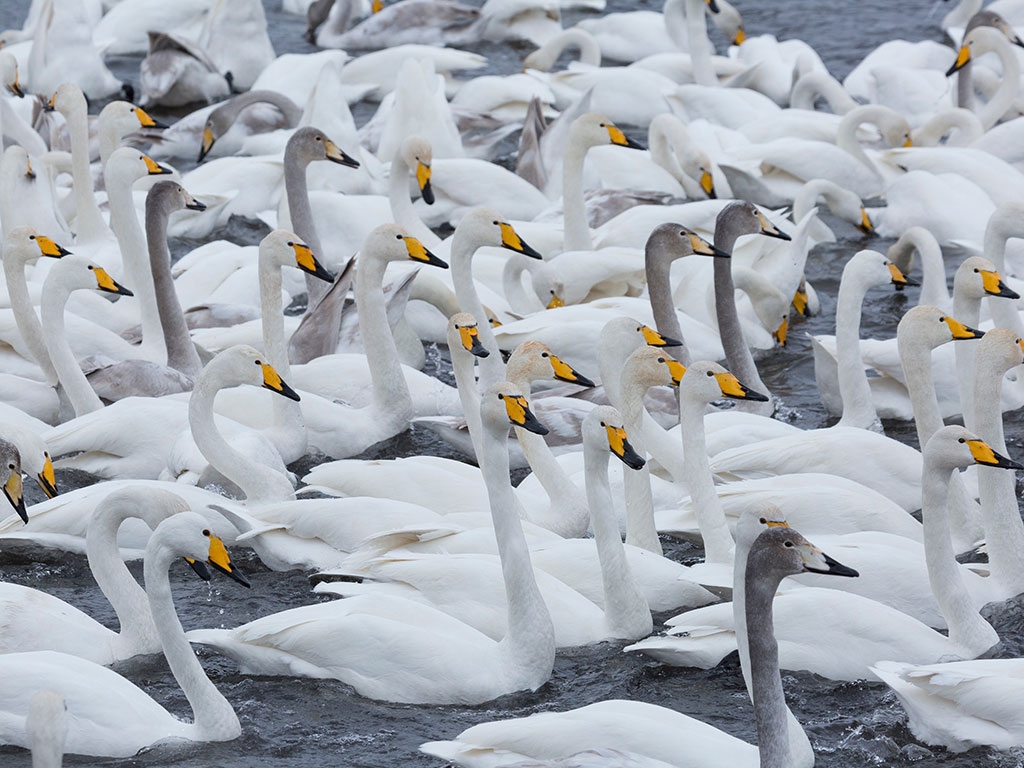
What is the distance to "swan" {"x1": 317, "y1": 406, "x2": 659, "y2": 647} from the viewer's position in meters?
6.82

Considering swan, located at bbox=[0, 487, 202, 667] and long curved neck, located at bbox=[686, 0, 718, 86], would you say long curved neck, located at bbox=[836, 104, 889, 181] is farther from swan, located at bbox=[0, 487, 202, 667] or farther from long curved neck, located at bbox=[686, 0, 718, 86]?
swan, located at bbox=[0, 487, 202, 667]

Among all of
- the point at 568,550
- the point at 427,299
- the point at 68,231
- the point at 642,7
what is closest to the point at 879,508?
the point at 568,550

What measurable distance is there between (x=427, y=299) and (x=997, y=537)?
443 centimetres

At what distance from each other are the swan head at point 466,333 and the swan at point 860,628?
6.93 ft

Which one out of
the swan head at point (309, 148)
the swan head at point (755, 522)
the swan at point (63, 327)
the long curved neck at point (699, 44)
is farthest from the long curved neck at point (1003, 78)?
the swan head at point (755, 522)

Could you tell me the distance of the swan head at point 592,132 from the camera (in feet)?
38.2

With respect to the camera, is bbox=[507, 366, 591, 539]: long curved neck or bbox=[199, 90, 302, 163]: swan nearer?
bbox=[507, 366, 591, 539]: long curved neck

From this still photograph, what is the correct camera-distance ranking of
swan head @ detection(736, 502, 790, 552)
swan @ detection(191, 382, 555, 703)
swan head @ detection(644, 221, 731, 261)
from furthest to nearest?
swan head @ detection(644, 221, 731, 261)
swan @ detection(191, 382, 555, 703)
swan head @ detection(736, 502, 790, 552)

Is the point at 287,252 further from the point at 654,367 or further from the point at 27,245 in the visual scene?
the point at 654,367

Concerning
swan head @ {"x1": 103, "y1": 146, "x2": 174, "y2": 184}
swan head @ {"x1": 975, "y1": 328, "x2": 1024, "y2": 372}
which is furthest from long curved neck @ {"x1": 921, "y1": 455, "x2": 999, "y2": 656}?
swan head @ {"x1": 103, "y1": 146, "x2": 174, "y2": 184}

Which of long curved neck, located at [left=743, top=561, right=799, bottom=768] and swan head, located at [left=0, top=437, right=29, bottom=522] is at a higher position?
long curved neck, located at [left=743, top=561, right=799, bottom=768]

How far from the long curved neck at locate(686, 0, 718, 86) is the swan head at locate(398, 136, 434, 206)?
541 centimetres

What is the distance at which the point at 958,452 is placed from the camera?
6.79 meters

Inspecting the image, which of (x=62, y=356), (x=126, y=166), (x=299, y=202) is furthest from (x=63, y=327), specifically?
(x=299, y=202)
